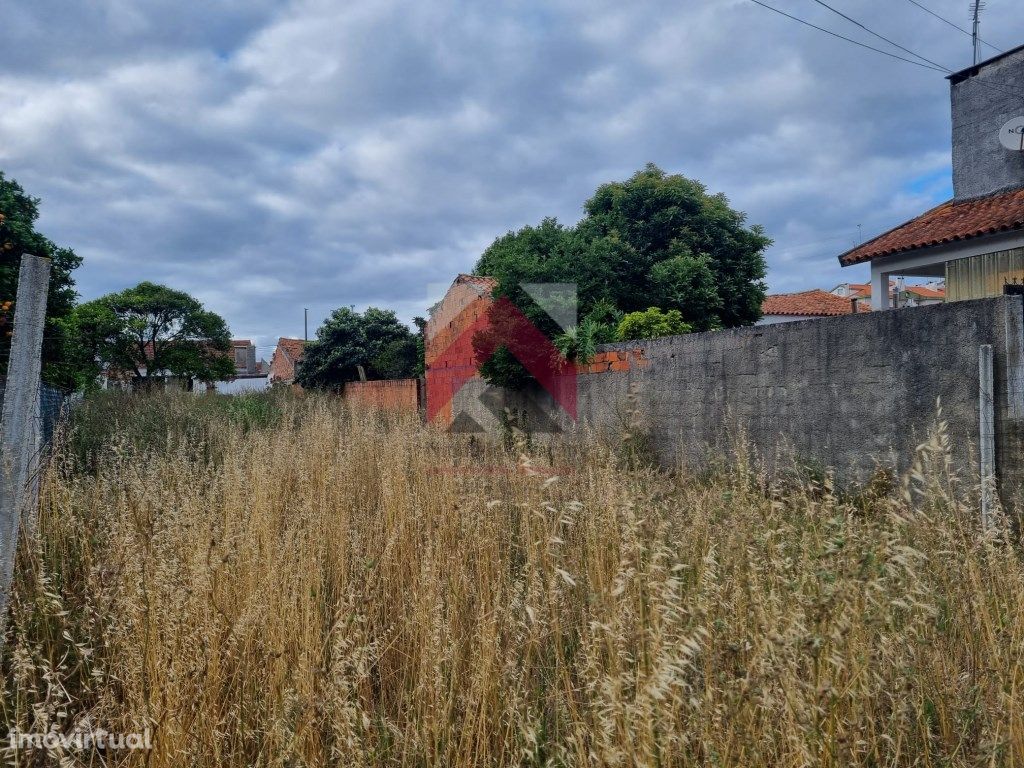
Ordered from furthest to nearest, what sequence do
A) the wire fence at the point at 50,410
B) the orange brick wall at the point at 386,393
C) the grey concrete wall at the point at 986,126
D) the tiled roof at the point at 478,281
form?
1. the orange brick wall at the point at 386,393
2. the tiled roof at the point at 478,281
3. the grey concrete wall at the point at 986,126
4. the wire fence at the point at 50,410

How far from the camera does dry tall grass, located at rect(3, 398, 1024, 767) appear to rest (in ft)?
4.95

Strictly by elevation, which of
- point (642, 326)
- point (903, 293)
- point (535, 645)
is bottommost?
point (535, 645)

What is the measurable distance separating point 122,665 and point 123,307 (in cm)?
2832

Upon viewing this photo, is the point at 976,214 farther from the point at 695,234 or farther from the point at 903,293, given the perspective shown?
the point at 903,293

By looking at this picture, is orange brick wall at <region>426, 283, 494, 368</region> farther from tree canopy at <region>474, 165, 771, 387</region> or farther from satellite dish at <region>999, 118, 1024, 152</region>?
satellite dish at <region>999, 118, 1024, 152</region>

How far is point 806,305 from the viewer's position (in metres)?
27.1

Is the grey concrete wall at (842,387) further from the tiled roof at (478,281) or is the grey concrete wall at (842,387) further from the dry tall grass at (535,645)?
the tiled roof at (478,281)

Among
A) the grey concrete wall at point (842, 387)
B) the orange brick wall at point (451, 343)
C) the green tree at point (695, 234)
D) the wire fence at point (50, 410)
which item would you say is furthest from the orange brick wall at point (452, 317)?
the wire fence at point (50, 410)

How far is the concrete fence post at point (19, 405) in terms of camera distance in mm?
2434

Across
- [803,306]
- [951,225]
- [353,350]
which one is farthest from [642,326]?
[803,306]

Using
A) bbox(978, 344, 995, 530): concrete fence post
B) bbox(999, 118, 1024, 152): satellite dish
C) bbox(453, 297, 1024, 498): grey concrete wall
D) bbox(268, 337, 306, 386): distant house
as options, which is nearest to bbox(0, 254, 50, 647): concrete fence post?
bbox(453, 297, 1024, 498): grey concrete wall

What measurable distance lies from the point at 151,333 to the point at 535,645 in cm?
2924

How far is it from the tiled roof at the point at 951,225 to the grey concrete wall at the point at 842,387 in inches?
249

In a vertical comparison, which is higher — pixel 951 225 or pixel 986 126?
pixel 986 126
